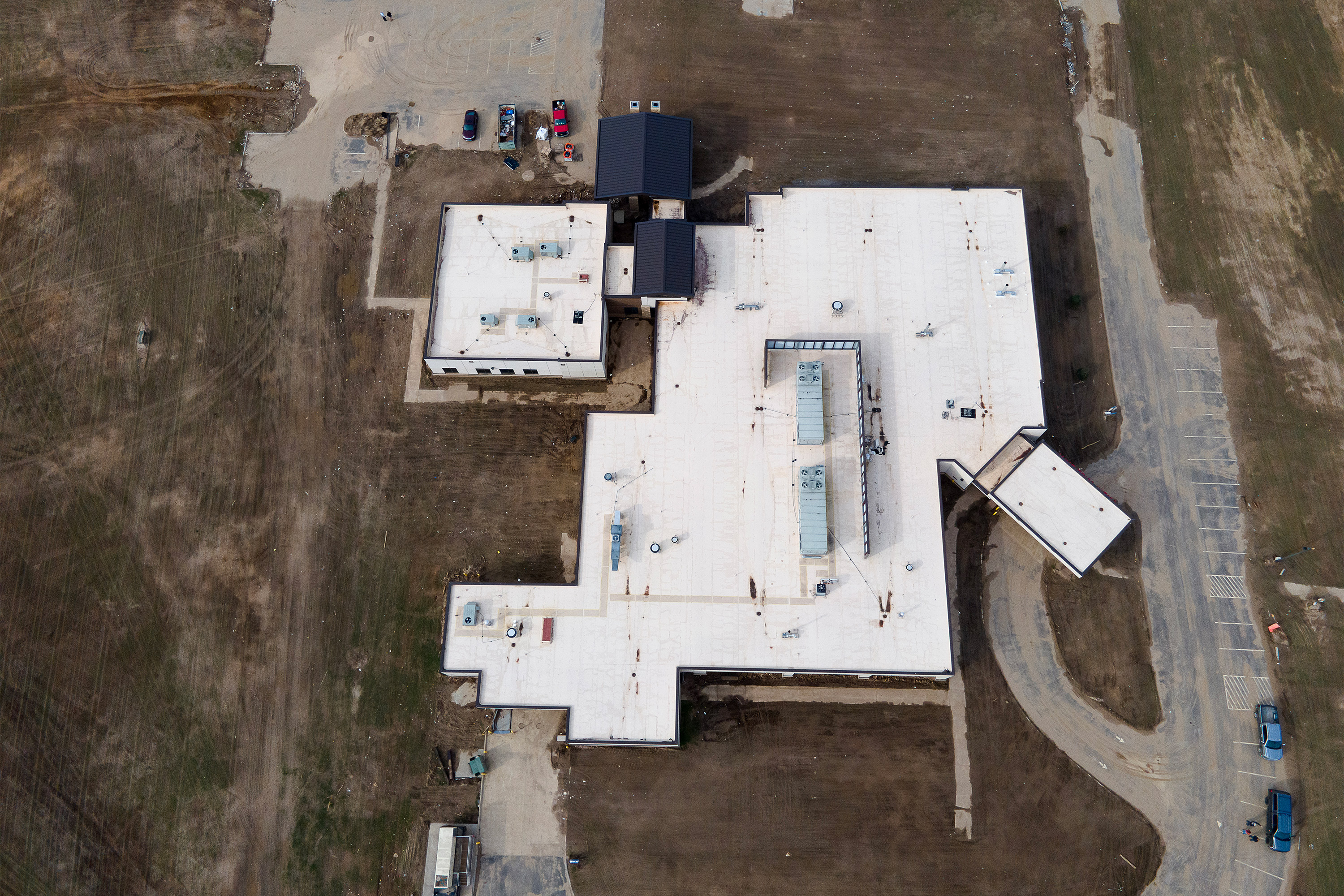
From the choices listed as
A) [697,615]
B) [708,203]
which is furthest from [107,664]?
[708,203]

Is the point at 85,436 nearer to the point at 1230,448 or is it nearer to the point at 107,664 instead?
the point at 107,664

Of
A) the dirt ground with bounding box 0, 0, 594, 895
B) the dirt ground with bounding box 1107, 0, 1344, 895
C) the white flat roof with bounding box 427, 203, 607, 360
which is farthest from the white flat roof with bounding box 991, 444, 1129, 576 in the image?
the dirt ground with bounding box 0, 0, 594, 895

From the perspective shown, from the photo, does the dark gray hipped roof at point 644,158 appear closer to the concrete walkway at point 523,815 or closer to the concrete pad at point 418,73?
the concrete pad at point 418,73

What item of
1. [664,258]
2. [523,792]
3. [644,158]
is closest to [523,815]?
[523,792]

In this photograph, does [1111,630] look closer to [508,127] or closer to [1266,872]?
[1266,872]

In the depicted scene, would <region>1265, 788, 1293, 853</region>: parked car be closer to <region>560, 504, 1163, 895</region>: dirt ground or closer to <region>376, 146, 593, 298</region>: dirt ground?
<region>560, 504, 1163, 895</region>: dirt ground
